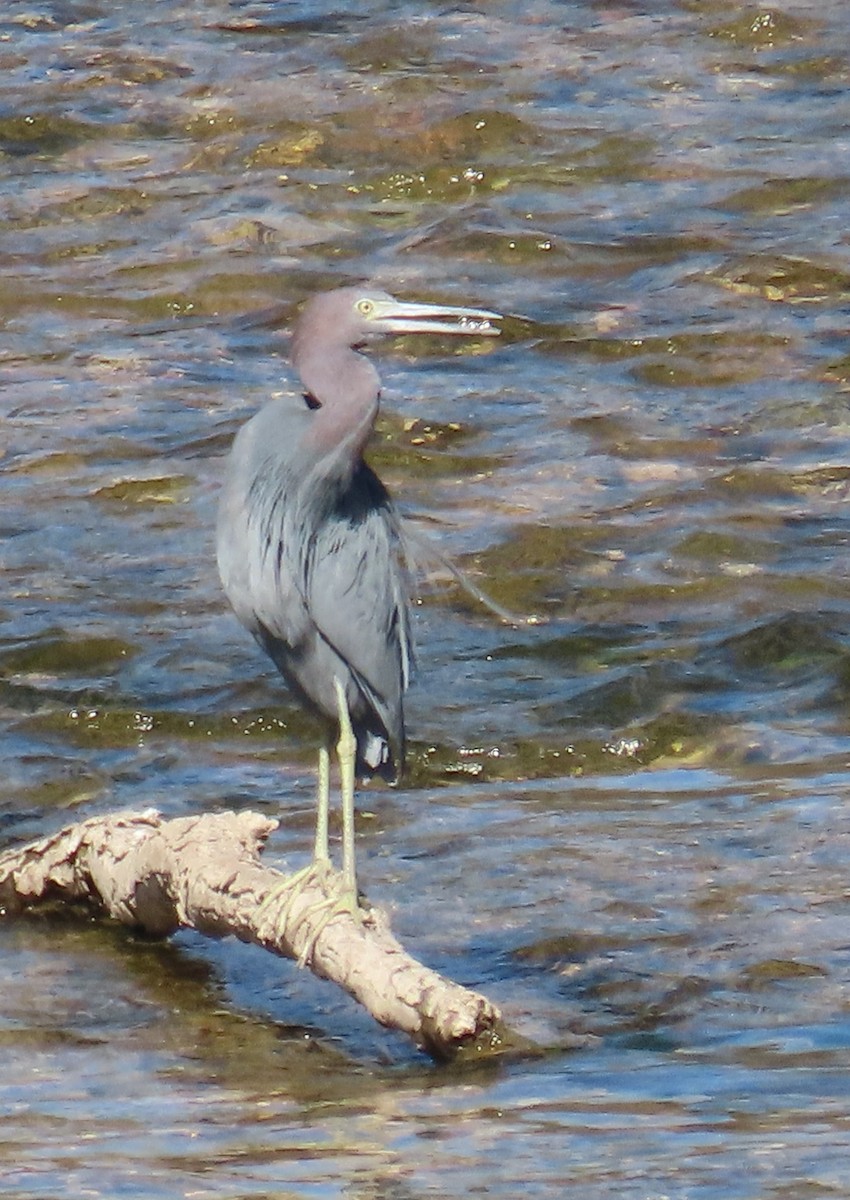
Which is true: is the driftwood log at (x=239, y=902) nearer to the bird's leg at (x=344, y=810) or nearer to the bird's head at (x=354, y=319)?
the bird's leg at (x=344, y=810)

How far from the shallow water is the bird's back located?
0.67 m

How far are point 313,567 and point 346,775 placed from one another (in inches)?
20.1

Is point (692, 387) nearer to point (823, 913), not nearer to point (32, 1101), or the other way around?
point (823, 913)

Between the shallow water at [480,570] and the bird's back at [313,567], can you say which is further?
the bird's back at [313,567]

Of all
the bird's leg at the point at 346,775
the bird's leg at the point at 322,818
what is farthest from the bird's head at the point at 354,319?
the bird's leg at the point at 322,818

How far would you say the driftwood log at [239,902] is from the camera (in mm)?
4719

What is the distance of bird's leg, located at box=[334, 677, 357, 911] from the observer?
5652 millimetres

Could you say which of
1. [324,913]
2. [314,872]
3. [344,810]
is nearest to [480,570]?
[344,810]

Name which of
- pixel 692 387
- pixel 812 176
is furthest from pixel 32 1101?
pixel 812 176

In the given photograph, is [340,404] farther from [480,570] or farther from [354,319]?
[480,570]

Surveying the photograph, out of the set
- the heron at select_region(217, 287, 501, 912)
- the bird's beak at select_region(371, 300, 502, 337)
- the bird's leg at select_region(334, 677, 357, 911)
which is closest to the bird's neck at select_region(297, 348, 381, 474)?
the heron at select_region(217, 287, 501, 912)

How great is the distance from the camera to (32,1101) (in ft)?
16.0

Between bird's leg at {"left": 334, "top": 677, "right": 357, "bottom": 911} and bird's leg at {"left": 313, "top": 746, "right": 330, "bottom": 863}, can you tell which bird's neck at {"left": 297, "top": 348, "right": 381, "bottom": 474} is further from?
bird's leg at {"left": 313, "top": 746, "right": 330, "bottom": 863}

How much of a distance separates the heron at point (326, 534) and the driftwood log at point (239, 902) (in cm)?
38
